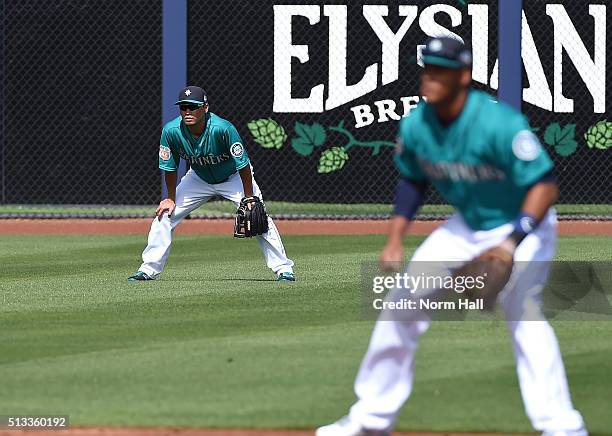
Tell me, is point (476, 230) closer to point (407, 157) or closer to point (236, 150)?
point (407, 157)

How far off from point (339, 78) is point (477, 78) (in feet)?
6.31

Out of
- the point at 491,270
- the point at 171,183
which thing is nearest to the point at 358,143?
the point at 171,183

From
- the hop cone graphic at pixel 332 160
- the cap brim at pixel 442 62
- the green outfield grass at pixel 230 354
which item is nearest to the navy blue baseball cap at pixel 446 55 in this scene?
the cap brim at pixel 442 62

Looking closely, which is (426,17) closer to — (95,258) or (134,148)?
(134,148)

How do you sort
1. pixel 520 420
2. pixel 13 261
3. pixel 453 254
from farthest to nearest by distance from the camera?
1. pixel 13 261
2. pixel 520 420
3. pixel 453 254

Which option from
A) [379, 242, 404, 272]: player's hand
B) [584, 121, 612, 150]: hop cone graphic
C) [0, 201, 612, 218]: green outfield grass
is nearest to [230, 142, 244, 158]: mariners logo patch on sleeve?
[0, 201, 612, 218]: green outfield grass

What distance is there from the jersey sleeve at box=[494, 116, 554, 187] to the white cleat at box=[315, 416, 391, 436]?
4.22 ft

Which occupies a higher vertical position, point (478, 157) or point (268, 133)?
point (478, 157)

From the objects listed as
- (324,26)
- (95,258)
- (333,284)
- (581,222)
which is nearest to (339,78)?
(324,26)

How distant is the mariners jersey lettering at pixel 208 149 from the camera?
1258 cm

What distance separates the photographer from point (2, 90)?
1917 cm

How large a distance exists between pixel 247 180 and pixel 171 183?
76 cm

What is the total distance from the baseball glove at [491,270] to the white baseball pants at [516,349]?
0.07 metres

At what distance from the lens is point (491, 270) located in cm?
594
